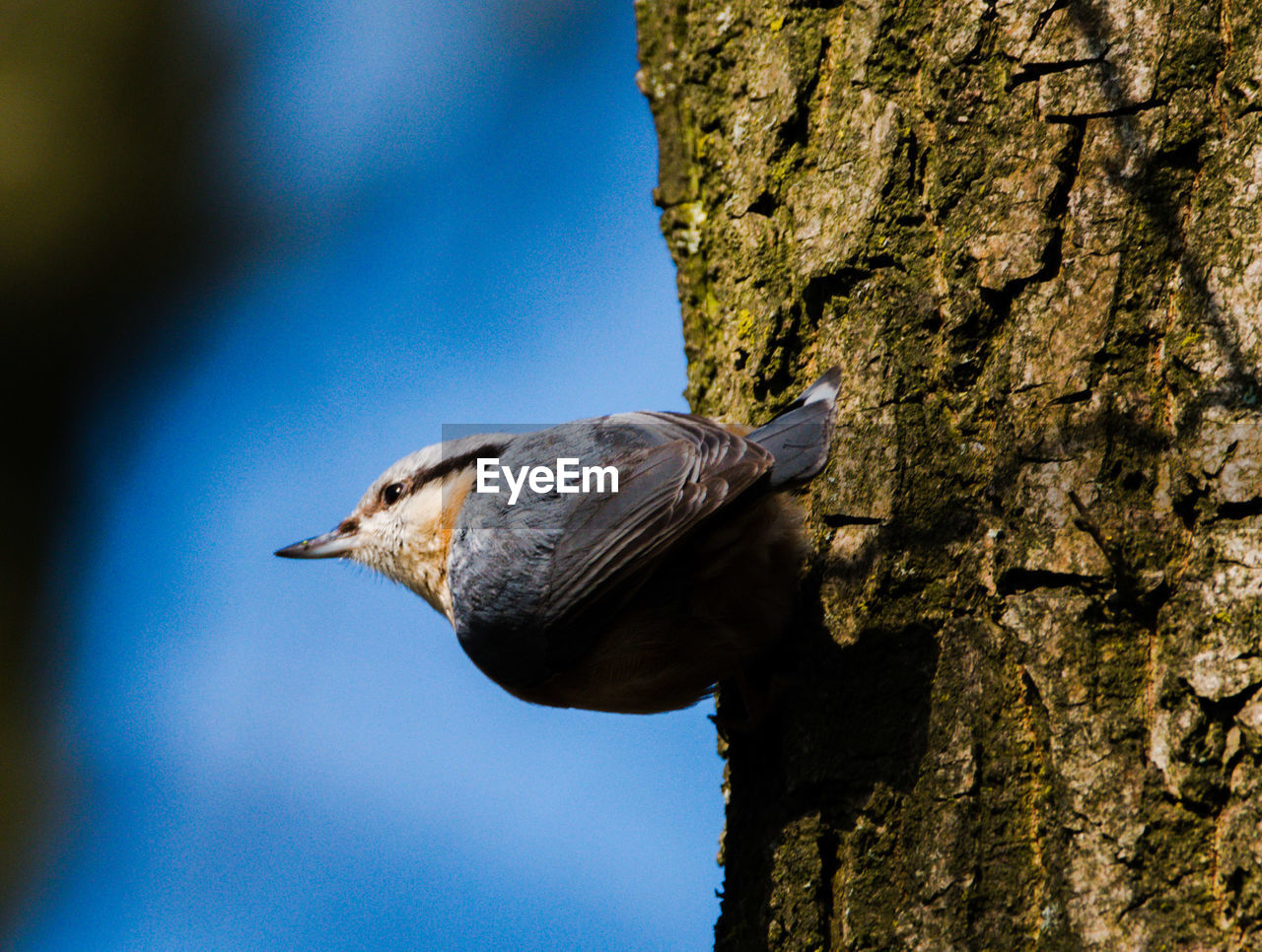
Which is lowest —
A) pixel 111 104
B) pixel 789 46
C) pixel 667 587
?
pixel 667 587

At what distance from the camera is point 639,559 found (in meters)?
2.03

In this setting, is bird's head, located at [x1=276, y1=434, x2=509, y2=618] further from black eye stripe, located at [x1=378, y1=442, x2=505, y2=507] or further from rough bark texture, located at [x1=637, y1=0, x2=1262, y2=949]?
rough bark texture, located at [x1=637, y1=0, x2=1262, y2=949]

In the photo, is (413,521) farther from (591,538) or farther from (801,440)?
(801,440)

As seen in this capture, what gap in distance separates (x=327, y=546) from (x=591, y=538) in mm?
1157

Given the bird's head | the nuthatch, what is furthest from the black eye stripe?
the nuthatch

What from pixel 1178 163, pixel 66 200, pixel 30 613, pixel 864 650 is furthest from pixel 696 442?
pixel 30 613

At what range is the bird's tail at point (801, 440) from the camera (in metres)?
1.95

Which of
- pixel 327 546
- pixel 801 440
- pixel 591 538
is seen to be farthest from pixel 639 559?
pixel 327 546

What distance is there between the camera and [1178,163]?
1652mm

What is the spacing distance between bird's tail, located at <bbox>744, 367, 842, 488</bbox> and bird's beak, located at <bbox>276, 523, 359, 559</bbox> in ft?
4.77

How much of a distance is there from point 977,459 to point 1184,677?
19.1 inches

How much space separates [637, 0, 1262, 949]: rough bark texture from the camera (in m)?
1.47

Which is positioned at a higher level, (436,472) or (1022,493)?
(436,472)

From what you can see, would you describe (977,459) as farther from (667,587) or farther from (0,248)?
(0,248)
